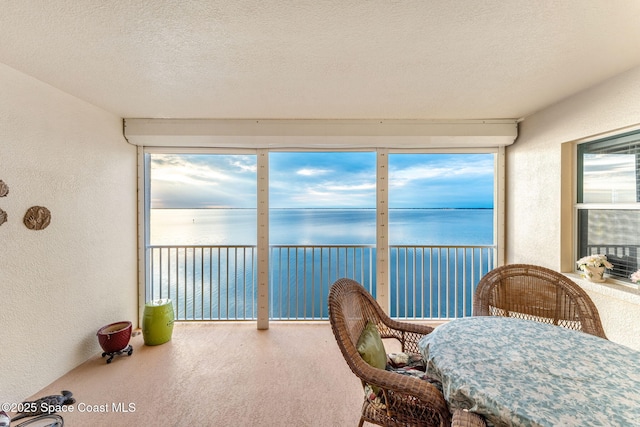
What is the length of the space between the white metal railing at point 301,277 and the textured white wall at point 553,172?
529 mm

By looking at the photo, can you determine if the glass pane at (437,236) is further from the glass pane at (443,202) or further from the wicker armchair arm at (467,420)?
the wicker armchair arm at (467,420)

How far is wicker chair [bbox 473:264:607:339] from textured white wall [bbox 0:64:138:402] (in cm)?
355

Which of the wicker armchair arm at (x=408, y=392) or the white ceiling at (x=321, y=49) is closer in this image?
the wicker armchair arm at (x=408, y=392)

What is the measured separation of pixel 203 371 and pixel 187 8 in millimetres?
2748

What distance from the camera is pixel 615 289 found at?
1.91 m

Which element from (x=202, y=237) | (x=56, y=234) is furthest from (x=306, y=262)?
(x=56, y=234)

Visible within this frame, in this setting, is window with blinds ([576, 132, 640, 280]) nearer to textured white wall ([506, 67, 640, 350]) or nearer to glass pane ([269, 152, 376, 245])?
textured white wall ([506, 67, 640, 350])

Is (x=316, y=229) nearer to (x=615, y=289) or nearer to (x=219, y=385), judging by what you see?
(x=219, y=385)

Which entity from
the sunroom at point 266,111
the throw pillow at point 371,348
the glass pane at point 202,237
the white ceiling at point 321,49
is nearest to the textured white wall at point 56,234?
the sunroom at point 266,111

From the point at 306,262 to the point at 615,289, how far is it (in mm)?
2934

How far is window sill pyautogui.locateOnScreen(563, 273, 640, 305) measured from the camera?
1.80 m

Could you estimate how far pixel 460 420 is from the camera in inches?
36.8

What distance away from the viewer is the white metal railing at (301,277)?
10.6 ft

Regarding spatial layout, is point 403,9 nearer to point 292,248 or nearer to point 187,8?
point 187,8
